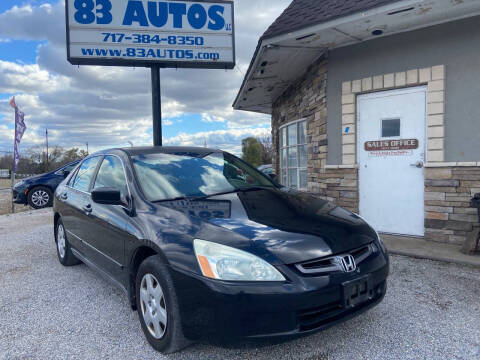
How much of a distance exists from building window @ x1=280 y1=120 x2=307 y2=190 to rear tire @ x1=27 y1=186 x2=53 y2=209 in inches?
284

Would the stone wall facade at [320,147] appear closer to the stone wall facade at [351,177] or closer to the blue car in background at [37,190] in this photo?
the stone wall facade at [351,177]

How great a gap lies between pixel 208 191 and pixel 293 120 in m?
5.46

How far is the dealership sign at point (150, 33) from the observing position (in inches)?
293

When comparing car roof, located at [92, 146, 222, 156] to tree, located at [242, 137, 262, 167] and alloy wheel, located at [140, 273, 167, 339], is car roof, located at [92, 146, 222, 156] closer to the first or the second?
alloy wheel, located at [140, 273, 167, 339]

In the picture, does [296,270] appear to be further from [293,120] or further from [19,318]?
[293,120]

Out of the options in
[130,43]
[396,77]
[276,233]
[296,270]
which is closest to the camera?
[296,270]

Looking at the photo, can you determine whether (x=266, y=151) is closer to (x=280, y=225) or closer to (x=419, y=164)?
(x=419, y=164)

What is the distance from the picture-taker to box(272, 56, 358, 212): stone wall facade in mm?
5949

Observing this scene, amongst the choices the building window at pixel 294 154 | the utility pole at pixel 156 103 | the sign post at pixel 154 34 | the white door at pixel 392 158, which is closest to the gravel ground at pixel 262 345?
the white door at pixel 392 158

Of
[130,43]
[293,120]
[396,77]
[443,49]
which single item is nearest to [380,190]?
[396,77]

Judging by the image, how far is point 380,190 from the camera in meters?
5.64

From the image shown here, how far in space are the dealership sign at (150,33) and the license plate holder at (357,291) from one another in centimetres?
683

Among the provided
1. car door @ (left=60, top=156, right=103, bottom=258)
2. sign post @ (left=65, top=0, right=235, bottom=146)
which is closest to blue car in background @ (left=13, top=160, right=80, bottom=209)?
sign post @ (left=65, top=0, right=235, bottom=146)

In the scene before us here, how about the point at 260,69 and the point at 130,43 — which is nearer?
the point at 260,69
